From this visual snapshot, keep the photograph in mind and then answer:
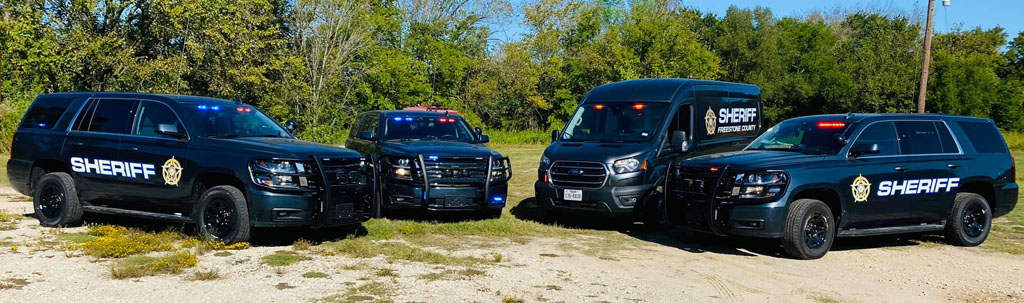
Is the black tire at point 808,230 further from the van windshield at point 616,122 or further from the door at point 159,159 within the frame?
the door at point 159,159

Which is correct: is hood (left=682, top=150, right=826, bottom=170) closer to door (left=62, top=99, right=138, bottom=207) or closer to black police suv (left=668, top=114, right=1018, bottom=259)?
black police suv (left=668, top=114, right=1018, bottom=259)

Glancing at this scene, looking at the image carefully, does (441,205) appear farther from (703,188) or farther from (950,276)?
(950,276)

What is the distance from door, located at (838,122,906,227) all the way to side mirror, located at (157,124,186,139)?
7.72 meters

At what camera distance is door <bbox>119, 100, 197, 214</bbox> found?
9.23 meters

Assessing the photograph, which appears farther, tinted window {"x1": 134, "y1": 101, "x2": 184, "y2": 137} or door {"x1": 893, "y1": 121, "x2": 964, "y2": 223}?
door {"x1": 893, "y1": 121, "x2": 964, "y2": 223}

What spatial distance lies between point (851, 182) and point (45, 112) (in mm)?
10291

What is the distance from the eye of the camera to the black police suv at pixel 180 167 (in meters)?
8.81

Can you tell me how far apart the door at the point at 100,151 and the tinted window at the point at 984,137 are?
10.7 meters

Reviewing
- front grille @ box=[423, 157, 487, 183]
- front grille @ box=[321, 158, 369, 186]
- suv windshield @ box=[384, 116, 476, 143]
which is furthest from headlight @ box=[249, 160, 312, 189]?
suv windshield @ box=[384, 116, 476, 143]

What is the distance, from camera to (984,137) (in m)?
11.1

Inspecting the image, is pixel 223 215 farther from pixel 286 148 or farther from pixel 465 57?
pixel 465 57

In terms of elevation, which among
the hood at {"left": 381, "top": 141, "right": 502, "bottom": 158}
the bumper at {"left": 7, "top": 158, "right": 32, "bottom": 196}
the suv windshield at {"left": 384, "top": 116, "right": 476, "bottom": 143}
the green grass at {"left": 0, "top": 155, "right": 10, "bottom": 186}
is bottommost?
the green grass at {"left": 0, "top": 155, "right": 10, "bottom": 186}

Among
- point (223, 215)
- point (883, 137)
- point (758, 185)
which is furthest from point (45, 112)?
point (883, 137)

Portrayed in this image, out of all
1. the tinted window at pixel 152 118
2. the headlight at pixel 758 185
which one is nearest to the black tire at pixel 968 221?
the headlight at pixel 758 185
